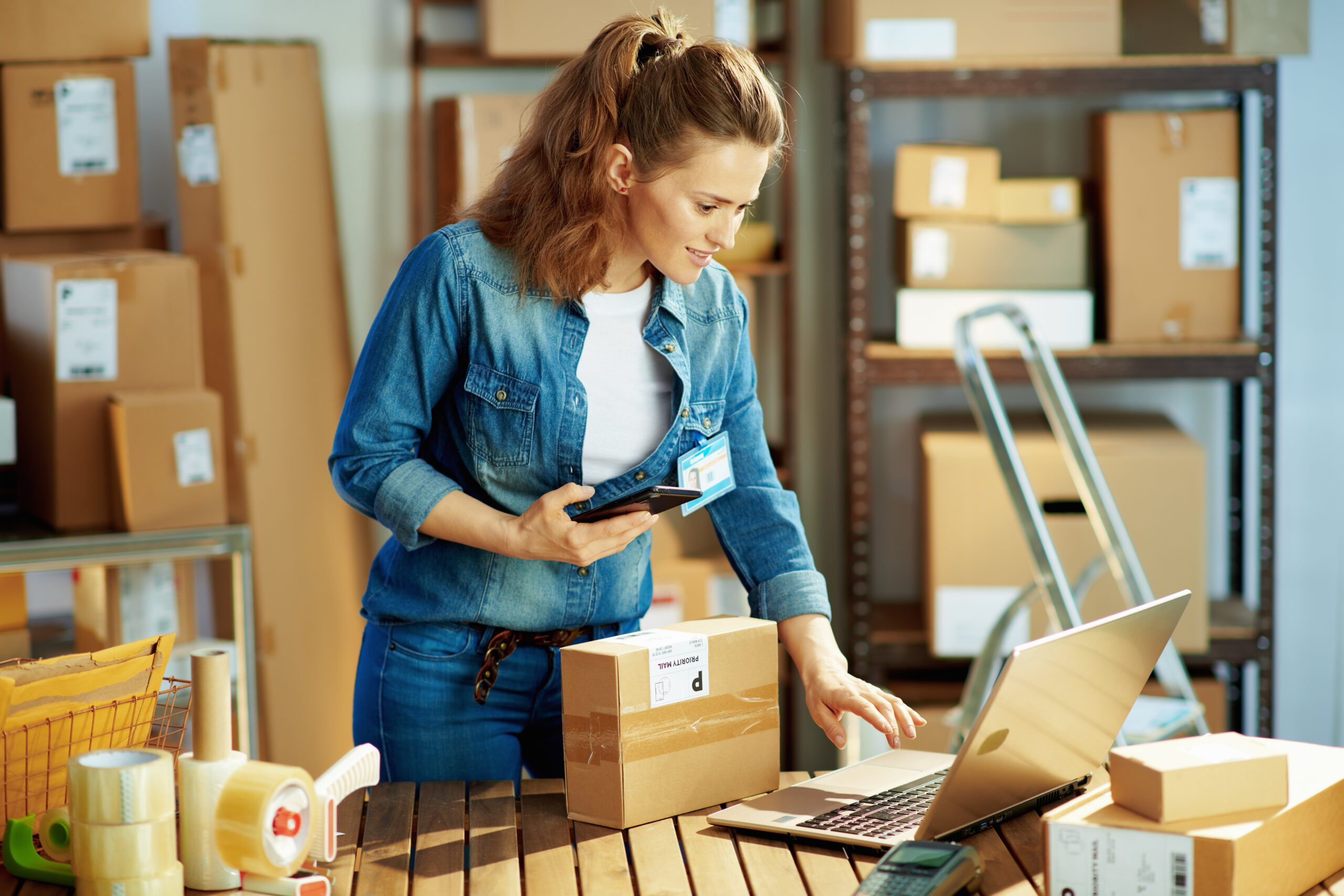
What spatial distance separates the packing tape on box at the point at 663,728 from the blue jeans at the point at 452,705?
209mm

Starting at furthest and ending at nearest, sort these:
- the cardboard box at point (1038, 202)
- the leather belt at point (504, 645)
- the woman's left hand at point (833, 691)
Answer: the cardboard box at point (1038, 202), the leather belt at point (504, 645), the woman's left hand at point (833, 691)

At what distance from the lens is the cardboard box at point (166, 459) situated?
8.27ft

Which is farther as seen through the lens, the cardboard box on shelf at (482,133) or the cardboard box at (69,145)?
the cardboard box on shelf at (482,133)

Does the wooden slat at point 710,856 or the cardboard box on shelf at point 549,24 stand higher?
the cardboard box on shelf at point 549,24

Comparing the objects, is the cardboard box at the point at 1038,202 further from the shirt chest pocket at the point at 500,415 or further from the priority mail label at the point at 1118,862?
the priority mail label at the point at 1118,862

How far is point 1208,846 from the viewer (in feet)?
3.54

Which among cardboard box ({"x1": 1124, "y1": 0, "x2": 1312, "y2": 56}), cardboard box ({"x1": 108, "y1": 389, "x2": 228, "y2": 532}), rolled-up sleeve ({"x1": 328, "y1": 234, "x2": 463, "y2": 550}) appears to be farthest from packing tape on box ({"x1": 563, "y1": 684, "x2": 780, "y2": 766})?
cardboard box ({"x1": 1124, "y1": 0, "x2": 1312, "y2": 56})

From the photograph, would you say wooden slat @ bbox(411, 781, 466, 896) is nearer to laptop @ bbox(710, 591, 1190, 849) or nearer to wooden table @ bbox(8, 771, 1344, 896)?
wooden table @ bbox(8, 771, 1344, 896)

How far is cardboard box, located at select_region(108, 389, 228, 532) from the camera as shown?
2.52 meters

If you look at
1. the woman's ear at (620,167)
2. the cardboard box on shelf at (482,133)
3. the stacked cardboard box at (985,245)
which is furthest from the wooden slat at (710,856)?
the cardboard box on shelf at (482,133)

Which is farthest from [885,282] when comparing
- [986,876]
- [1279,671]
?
[986,876]

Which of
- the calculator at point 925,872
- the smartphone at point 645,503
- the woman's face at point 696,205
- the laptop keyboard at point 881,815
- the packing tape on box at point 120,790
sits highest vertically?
the woman's face at point 696,205

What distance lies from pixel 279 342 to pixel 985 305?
62.9 inches

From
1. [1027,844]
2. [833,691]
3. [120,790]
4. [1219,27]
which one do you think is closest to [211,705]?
[120,790]
